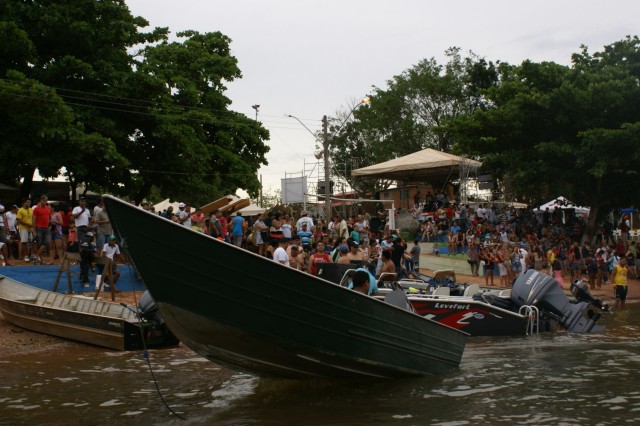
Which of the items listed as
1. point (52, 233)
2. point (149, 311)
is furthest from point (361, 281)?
point (52, 233)

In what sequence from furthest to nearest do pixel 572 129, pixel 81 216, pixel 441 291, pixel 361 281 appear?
pixel 572 129
pixel 81 216
pixel 441 291
pixel 361 281

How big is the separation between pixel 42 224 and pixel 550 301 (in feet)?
41.9

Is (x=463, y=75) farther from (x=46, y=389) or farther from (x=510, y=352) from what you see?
(x=46, y=389)

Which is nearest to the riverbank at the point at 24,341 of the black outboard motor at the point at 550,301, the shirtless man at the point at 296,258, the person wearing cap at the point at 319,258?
the shirtless man at the point at 296,258

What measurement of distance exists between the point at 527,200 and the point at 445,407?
3948 cm

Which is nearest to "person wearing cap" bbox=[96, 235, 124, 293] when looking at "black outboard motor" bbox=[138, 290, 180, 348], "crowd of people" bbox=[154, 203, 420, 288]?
"crowd of people" bbox=[154, 203, 420, 288]

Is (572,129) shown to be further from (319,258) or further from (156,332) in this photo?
(156,332)

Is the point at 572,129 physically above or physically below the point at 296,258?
above

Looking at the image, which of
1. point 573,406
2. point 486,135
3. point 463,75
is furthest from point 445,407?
point 463,75

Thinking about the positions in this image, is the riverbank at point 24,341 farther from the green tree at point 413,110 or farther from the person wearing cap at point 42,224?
the green tree at point 413,110

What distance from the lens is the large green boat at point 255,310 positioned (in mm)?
8297

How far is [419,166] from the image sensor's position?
39.0 meters

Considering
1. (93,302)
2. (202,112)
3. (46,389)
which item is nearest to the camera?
(46,389)

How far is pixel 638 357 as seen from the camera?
1305 cm
